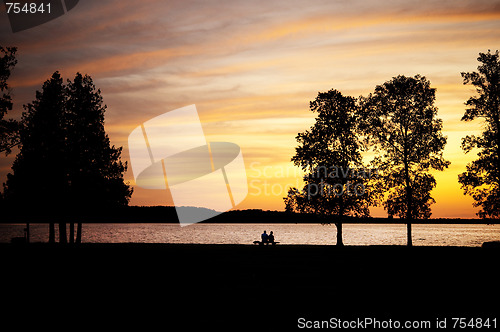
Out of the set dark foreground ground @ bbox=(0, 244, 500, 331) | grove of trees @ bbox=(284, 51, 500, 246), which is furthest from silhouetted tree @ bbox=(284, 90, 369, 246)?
dark foreground ground @ bbox=(0, 244, 500, 331)

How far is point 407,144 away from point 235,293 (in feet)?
99.8

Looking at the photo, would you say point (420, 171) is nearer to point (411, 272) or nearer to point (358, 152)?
point (358, 152)

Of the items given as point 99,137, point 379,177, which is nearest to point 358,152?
point 379,177

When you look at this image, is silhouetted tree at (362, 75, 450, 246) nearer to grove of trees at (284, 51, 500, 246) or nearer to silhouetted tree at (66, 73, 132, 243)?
grove of trees at (284, 51, 500, 246)

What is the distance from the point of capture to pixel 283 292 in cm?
1530

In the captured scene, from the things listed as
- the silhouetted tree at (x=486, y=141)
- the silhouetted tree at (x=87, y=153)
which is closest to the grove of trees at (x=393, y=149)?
the silhouetted tree at (x=486, y=141)

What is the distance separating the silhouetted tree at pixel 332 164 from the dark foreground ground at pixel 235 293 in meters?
19.1

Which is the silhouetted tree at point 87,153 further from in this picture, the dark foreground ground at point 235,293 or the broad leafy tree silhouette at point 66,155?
the dark foreground ground at point 235,293

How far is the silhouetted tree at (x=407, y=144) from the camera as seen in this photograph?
40000mm

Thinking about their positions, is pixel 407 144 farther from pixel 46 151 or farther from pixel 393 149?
pixel 46 151

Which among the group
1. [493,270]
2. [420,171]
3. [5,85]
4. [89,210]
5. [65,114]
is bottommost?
[493,270]

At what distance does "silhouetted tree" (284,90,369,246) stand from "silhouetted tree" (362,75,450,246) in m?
2.62

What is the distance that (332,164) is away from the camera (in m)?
43.8

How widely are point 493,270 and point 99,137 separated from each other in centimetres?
3914
